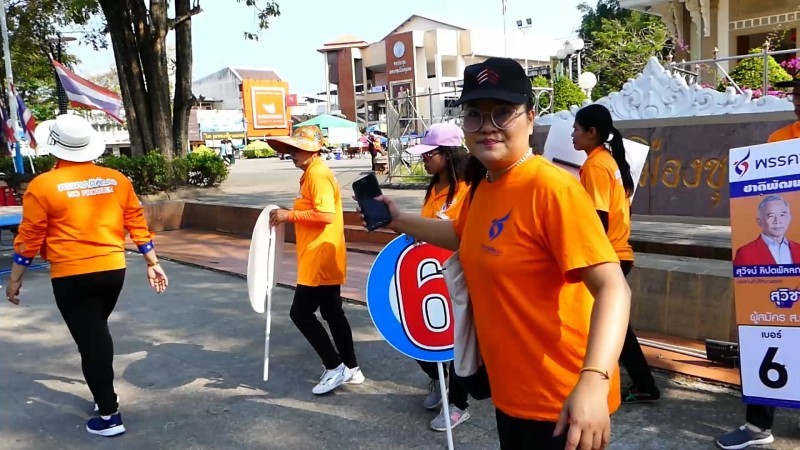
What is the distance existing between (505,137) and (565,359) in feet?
2.16

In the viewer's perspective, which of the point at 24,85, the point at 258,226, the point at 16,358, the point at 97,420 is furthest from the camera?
the point at 24,85

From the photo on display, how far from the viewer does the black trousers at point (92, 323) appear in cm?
377

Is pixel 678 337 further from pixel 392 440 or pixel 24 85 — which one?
pixel 24 85

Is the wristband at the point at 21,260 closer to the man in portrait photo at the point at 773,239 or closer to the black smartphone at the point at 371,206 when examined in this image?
the black smartphone at the point at 371,206

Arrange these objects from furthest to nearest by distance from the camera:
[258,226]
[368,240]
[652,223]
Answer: [368,240]
[652,223]
[258,226]

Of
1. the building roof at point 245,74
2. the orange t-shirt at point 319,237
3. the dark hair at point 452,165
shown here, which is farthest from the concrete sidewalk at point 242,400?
the building roof at point 245,74

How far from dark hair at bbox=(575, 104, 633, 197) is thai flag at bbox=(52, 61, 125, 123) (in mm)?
12673

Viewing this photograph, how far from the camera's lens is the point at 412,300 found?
133 inches

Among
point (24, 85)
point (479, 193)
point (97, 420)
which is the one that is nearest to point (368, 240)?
point (97, 420)

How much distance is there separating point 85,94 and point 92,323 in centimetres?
1203

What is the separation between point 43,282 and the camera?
8.38 m

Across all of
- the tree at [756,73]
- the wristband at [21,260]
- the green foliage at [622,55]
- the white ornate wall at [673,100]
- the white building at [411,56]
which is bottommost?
the wristband at [21,260]

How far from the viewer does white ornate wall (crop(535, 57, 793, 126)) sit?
7.27 meters

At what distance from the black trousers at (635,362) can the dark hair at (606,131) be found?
19.3 inches
